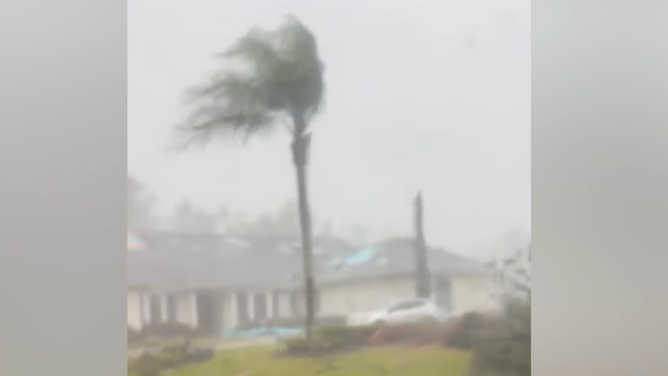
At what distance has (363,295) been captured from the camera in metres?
1.68

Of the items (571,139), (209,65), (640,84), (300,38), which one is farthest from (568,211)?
(209,65)

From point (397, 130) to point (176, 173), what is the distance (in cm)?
75

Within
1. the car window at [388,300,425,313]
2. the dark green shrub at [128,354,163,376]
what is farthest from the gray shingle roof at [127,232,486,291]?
the dark green shrub at [128,354,163,376]

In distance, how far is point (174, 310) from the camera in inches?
64.3

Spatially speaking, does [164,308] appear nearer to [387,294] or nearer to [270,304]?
[270,304]

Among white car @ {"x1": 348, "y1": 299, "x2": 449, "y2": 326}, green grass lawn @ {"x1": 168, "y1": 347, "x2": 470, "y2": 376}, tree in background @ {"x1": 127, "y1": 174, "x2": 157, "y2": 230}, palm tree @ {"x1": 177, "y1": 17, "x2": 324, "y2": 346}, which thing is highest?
palm tree @ {"x1": 177, "y1": 17, "x2": 324, "y2": 346}

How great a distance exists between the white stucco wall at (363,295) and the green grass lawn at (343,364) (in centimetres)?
15

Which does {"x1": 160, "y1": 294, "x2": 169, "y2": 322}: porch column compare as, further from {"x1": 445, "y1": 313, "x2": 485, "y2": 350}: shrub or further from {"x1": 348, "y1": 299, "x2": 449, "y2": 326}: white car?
{"x1": 445, "y1": 313, "x2": 485, "y2": 350}: shrub

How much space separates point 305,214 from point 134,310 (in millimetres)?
637

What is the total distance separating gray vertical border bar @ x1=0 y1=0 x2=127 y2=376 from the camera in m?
1.57

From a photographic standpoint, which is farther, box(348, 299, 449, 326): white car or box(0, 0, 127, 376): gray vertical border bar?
box(348, 299, 449, 326): white car

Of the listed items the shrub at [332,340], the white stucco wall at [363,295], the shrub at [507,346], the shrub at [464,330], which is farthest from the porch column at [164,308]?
the shrub at [507,346]

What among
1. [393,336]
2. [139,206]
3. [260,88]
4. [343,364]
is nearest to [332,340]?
[343,364]

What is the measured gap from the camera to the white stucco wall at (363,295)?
167 cm
